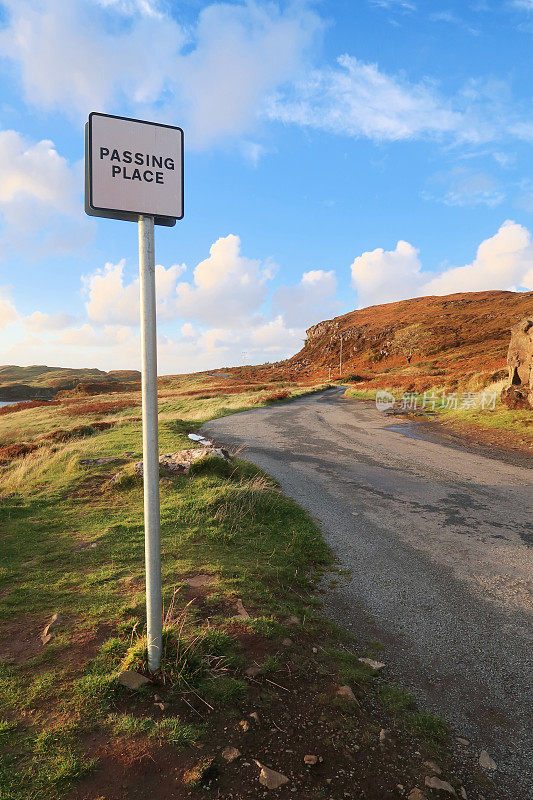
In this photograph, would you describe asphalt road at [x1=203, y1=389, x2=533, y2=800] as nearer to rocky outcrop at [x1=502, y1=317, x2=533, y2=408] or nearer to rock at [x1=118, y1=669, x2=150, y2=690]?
rock at [x1=118, y1=669, x2=150, y2=690]

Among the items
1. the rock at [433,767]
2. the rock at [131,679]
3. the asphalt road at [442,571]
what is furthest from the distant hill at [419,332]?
the rock at [131,679]

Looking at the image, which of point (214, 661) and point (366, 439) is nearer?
point (214, 661)

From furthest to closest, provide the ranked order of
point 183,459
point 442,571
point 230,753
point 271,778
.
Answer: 1. point 183,459
2. point 442,571
3. point 230,753
4. point 271,778

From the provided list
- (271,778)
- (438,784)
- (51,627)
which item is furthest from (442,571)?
(51,627)

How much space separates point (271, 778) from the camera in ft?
7.80

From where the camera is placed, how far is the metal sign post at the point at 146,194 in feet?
8.86

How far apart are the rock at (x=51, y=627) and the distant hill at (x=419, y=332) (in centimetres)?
5130

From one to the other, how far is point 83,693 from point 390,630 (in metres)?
2.95

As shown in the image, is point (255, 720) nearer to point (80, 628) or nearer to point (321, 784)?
point (321, 784)

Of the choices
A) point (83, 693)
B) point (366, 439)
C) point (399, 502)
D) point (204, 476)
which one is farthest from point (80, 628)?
point (366, 439)

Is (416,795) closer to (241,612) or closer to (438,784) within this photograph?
(438,784)

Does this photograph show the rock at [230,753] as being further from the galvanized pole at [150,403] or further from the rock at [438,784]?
the rock at [438,784]

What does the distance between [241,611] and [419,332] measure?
263ft

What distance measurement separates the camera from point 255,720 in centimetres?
277
